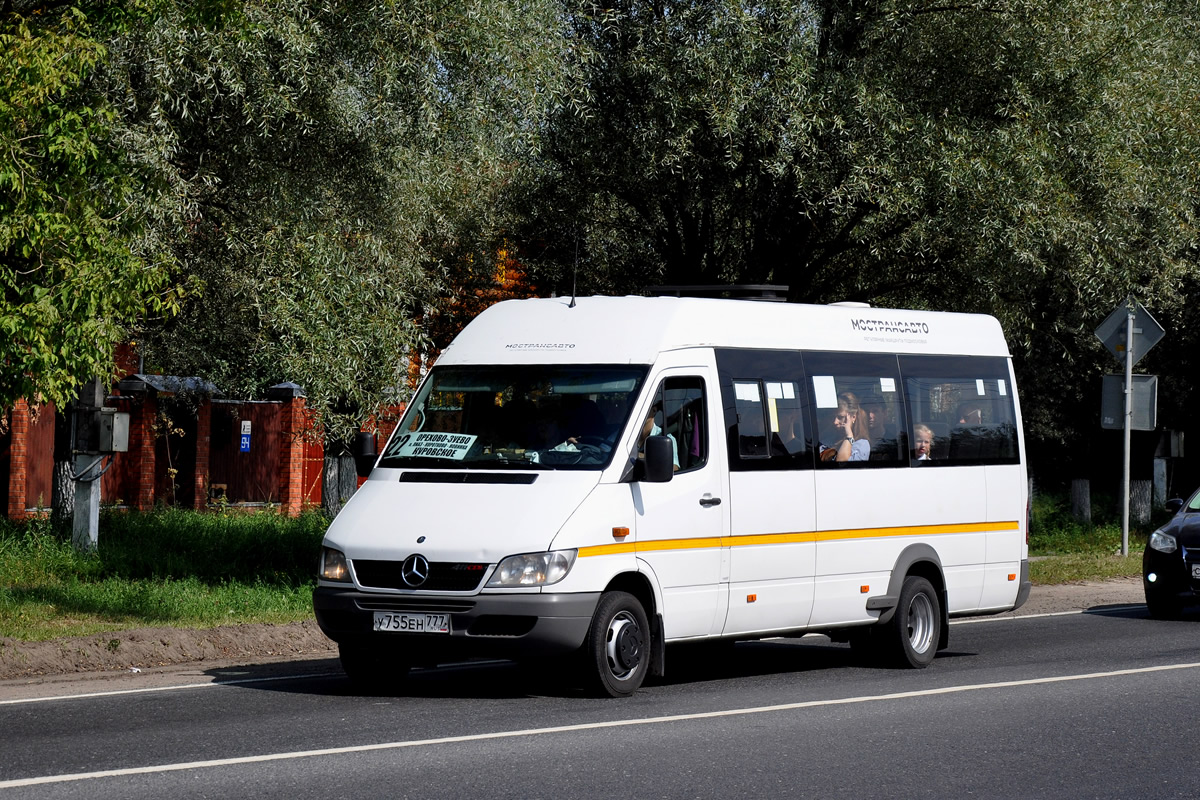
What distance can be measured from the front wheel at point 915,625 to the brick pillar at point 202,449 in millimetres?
21343

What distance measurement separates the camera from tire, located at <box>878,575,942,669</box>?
41.9ft

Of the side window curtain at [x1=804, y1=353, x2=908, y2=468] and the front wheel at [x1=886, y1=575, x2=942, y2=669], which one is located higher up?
the side window curtain at [x1=804, y1=353, x2=908, y2=468]

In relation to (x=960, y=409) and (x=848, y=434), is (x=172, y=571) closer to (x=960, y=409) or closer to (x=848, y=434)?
(x=848, y=434)

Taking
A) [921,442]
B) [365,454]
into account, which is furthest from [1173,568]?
[365,454]

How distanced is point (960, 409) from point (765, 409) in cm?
256

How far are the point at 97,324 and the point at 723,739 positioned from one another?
621cm

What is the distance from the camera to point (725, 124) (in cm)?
1834

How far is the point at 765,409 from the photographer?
11922 mm

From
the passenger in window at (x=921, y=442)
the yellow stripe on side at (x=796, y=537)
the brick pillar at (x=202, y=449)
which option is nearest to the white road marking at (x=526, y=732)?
the yellow stripe on side at (x=796, y=537)

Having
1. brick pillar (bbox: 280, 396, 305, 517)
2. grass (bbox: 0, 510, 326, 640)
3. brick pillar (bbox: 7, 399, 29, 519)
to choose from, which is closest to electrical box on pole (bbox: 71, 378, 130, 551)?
grass (bbox: 0, 510, 326, 640)

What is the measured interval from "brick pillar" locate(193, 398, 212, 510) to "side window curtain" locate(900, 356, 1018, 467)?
20.9 metres

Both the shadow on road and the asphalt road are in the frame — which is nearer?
the asphalt road

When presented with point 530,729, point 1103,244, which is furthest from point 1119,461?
point 530,729

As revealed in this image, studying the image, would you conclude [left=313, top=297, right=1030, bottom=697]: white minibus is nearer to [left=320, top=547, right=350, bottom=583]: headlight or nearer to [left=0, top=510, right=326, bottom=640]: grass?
[left=320, top=547, right=350, bottom=583]: headlight
